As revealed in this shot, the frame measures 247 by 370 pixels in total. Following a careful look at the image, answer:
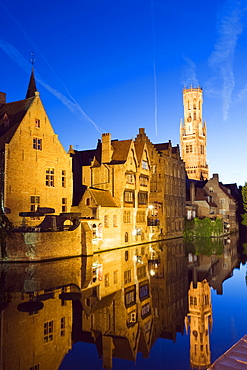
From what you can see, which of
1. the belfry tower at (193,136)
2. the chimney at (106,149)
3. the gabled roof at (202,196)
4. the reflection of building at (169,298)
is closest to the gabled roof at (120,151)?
the chimney at (106,149)

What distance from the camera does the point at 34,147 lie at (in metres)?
41.6

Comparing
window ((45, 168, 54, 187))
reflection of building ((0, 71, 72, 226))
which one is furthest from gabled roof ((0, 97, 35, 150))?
window ((45, 168, 54, 187))

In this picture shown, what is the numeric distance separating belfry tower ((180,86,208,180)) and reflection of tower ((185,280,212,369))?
498 feet

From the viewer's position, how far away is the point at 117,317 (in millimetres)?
16688

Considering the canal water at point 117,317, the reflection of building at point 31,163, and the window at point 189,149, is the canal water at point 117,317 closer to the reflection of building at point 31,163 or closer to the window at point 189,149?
the reflection of building at point 31,163

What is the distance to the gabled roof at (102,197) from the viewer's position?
45.3 meters

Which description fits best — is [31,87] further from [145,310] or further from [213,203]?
[145,310]

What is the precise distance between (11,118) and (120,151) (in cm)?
1737

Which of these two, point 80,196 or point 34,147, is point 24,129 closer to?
point 34,147

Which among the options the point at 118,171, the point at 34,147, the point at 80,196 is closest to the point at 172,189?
the point at 118,171

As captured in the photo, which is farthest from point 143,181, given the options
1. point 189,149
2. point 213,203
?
point 189,149

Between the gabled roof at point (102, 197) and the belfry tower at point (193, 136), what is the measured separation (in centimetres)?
12655

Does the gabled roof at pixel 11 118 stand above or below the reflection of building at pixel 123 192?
above

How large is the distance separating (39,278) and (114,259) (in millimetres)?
12582
